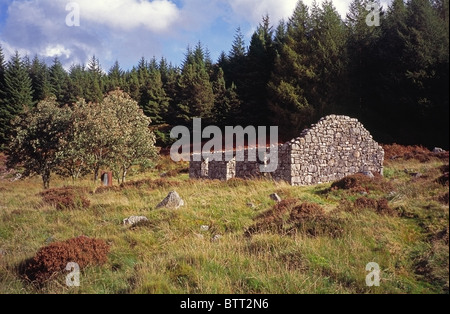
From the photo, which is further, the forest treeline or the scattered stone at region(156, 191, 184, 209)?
the forest treeline

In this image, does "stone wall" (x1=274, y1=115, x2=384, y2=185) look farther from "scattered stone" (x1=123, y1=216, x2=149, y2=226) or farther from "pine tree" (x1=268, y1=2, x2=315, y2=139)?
"pine tree" (x1=268, y1=2, x2=315, y2=139)

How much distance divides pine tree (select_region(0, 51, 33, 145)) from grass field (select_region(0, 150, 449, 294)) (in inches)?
1849

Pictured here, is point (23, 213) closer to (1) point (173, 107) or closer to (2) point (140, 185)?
(2) point (140, 185)

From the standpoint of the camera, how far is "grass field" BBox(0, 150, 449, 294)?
183 inches

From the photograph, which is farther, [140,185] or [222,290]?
[140,185]

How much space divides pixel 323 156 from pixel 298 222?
8.60 m

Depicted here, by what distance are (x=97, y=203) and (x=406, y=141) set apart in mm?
27231

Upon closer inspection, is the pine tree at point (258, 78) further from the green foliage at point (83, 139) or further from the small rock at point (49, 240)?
the small rock at point (49, 240)

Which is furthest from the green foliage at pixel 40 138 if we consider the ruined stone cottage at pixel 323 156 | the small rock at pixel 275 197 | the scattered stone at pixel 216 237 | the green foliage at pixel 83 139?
the scattered stone at pixel 216 237

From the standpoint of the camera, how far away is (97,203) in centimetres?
1130

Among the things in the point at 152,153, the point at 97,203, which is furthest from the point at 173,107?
the point at 97,203

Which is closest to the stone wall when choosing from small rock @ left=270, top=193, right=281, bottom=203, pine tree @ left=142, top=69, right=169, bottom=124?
small rock @ left=270, top=193, right=281, bottom=203

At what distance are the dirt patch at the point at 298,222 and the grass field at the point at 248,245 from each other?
0.03 m

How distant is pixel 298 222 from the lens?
737 centimetres
